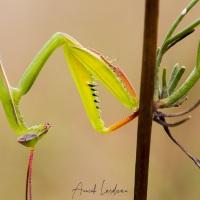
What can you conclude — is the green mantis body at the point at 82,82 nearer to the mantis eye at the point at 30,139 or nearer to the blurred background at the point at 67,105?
the mantis eye at the point at 30,139

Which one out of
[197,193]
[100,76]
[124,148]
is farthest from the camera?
[124,148]

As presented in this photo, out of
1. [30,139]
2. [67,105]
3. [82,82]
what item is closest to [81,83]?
[82,82]

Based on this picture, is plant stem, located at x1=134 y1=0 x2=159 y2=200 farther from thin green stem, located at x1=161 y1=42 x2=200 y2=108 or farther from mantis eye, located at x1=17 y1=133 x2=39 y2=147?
mantis eye, located at x1=17 y1=133 x2=39 y2=147

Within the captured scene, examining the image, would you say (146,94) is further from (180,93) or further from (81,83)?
(81,83)

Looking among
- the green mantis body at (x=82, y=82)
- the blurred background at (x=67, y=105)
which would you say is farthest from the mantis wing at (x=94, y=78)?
the blurred background at (x=67, y=105)

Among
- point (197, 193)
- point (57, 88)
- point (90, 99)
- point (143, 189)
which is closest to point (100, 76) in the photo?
point (90, 99)

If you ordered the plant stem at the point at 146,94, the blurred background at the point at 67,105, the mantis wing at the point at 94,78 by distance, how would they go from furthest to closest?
the blurred background at the point at 67,105, the mantis wing at the point at 94,78, the plant stem at the point at 146,94

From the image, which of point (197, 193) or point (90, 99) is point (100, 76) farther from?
point (197, 193)
